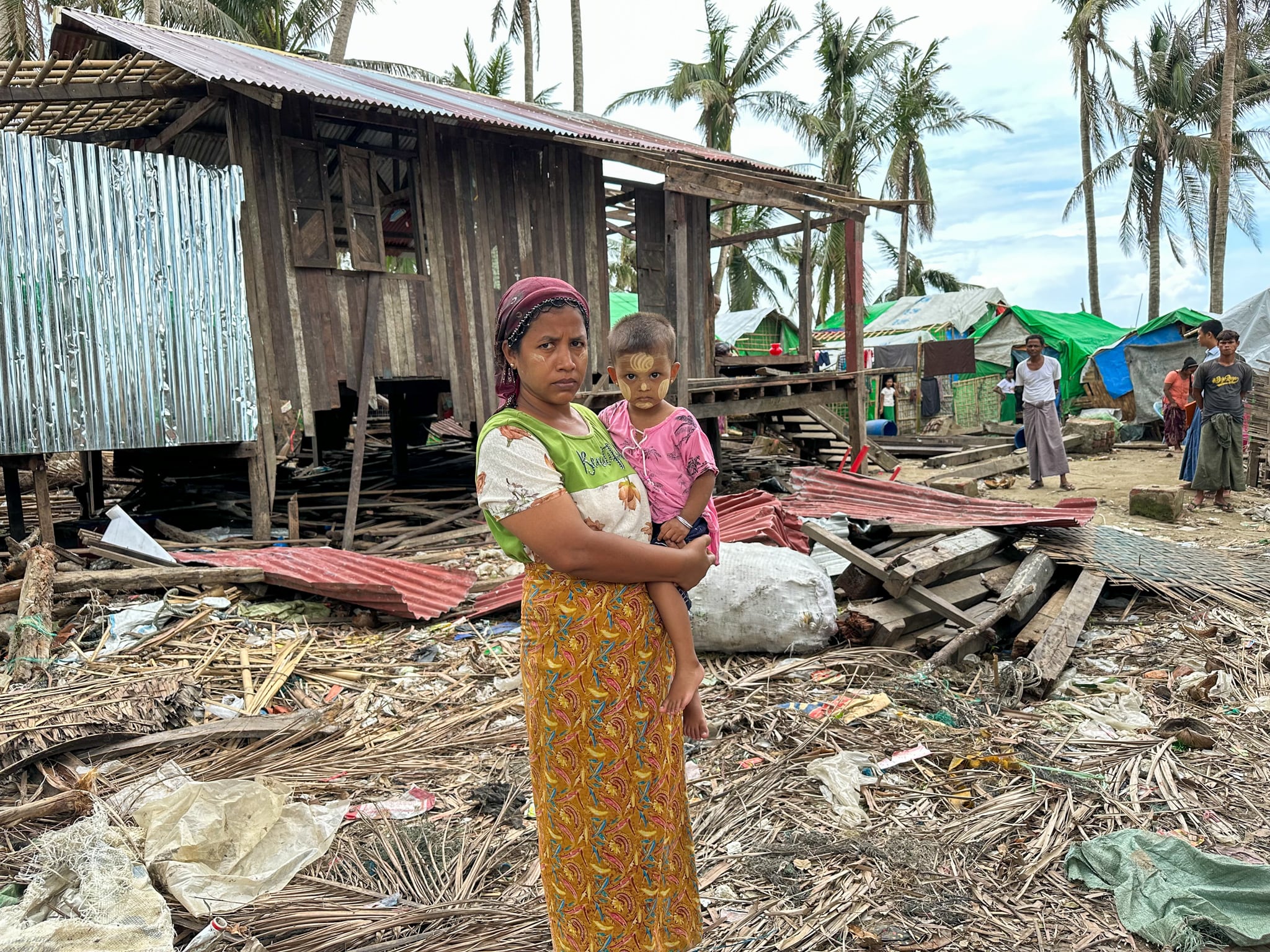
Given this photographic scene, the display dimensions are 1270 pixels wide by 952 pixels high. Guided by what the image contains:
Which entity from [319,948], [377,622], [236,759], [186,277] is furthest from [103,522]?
[319,948]

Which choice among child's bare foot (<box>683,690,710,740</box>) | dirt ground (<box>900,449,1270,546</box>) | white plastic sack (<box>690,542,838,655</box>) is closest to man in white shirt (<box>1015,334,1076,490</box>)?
dirt ground (<box>900,449,1270,546</box>)

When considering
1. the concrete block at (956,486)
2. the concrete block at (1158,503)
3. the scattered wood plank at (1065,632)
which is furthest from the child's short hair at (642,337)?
the concrete block at (1158,503)

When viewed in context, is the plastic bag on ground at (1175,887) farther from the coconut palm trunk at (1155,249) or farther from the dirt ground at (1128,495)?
the coconut palm trunk at (1155,249)

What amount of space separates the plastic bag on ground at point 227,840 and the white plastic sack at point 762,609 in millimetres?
2341

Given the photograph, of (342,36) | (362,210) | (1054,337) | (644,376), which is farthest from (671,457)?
(1054,337)

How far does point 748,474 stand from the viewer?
12719mm

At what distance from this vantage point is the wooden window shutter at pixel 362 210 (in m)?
8.49

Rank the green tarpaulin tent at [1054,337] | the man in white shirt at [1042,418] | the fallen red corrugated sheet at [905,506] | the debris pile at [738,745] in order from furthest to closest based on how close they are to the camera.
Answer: the green tarpaulin tent at [1054,337]
the man in white shirt at [1042,418]
the fallen red corrugated sheet at [905,506]
the debris pile at [738,745]

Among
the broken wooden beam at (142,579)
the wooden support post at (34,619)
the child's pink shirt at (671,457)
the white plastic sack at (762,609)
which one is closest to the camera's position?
the child's pink shirt at (671,457)

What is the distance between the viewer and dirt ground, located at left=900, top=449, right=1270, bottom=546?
327 inches

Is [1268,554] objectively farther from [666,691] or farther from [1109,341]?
[1109,341]

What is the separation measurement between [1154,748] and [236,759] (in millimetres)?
3877

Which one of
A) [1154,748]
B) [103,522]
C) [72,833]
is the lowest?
[1154,748]

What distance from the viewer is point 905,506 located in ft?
Answer: 23.0
